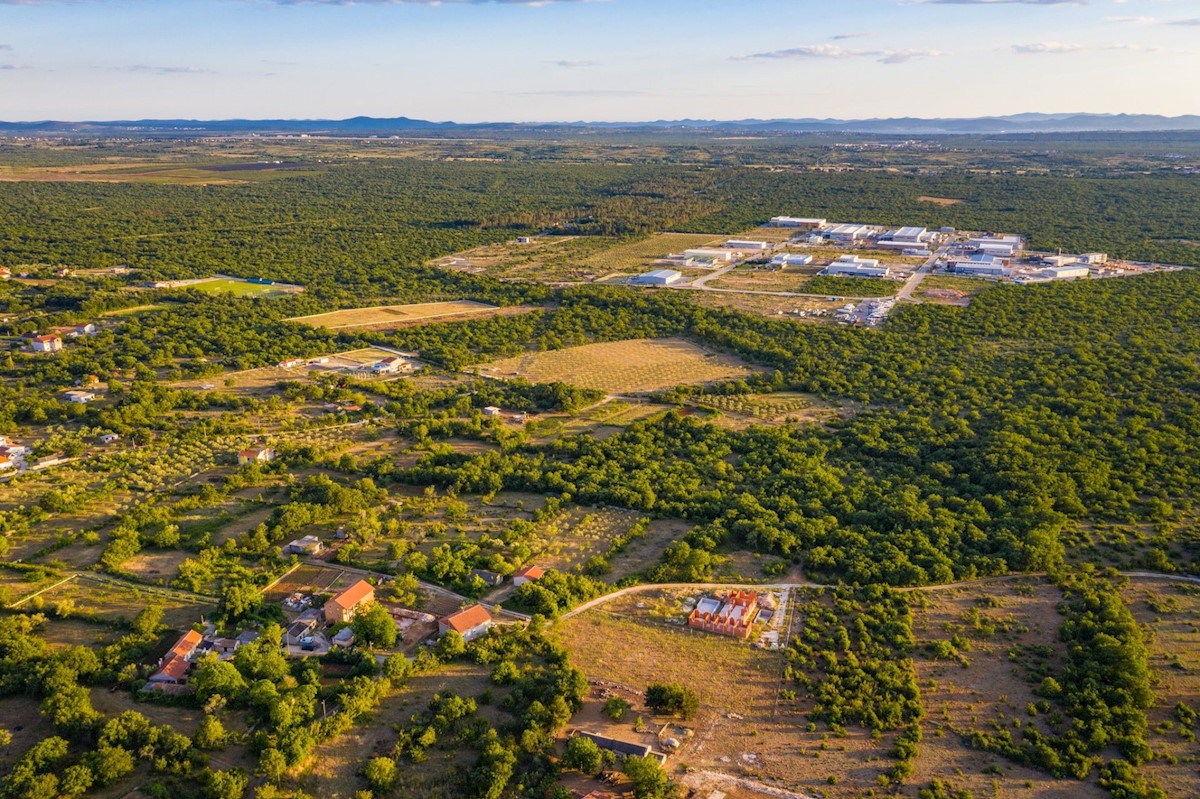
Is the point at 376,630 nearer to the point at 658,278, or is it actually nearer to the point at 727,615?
the point at 727,615

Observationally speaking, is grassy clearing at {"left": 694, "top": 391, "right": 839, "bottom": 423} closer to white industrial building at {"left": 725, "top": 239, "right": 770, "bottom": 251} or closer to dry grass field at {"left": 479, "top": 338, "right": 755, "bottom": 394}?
dry grass field at {"left": 479, "top": 338, "right": 755, "bottom": 394}

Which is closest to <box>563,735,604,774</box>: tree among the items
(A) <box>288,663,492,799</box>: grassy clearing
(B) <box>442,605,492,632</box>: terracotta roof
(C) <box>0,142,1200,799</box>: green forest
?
(C) <box>0,142,1200,799</box>: green forest

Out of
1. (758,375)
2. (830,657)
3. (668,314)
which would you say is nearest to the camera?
(830,657)

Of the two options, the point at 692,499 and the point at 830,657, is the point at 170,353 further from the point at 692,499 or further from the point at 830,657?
the point at 830,657

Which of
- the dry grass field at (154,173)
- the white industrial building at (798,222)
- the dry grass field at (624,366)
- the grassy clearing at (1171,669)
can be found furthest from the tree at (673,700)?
the dry grass field at (154,173)

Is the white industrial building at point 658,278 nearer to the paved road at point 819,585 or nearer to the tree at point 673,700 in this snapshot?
the paved road at point 819,585

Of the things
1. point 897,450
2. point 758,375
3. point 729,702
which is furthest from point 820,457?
point 729,702

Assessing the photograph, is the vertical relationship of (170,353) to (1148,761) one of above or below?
above
